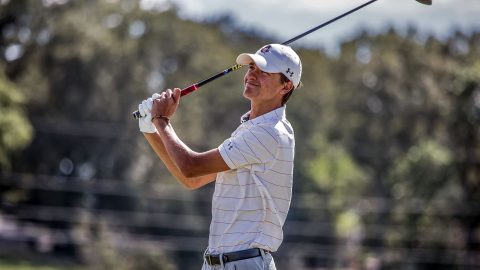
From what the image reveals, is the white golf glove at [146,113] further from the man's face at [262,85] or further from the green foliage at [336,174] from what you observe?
the green foliage at [336,174]

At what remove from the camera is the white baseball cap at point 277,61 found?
5.41m

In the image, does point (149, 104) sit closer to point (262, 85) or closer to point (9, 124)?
point (262, 85)

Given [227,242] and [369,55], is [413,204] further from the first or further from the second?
[227,242]

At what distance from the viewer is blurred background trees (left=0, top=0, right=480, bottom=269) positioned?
131ft

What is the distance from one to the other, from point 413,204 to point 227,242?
118 ft

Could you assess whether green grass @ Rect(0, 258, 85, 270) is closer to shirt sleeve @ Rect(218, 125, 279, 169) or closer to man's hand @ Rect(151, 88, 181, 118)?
man's hand @ Rect(151, 88, 181, 118)

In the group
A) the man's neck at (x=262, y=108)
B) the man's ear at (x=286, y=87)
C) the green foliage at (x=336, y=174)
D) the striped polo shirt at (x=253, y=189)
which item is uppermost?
the man's ear at (x=286, y=87)

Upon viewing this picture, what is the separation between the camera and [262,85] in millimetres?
5465

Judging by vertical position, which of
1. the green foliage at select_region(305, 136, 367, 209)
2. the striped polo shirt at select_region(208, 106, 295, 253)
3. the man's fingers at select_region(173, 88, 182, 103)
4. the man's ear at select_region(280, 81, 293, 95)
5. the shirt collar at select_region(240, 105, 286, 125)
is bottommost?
the green foliage at select_region(305, 136, 367, 209)

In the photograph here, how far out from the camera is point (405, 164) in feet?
145

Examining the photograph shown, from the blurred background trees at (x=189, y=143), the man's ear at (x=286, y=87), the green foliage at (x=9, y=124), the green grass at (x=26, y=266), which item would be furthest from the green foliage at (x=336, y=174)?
the man's ear at (x=286, y=87)

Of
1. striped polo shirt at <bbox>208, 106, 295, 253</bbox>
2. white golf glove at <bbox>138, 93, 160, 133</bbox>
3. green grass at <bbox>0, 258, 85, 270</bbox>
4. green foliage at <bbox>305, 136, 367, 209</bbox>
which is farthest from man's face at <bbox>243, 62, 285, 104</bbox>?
green foliage at <bbox>305, 136, 367, 209</bbox>

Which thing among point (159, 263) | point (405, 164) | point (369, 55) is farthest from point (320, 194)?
point (159, 263)

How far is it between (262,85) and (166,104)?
0.50 metres
